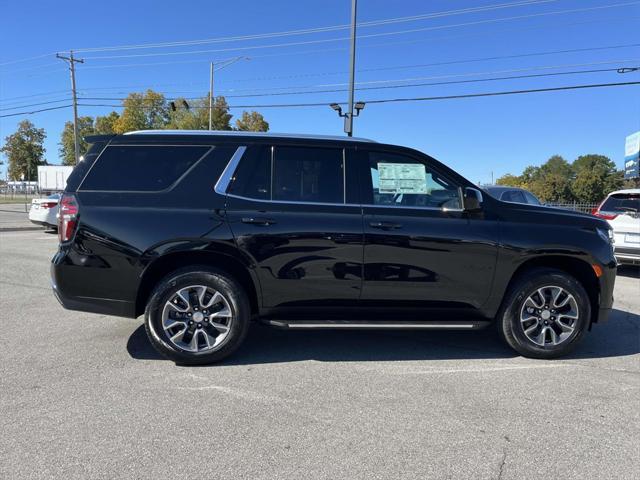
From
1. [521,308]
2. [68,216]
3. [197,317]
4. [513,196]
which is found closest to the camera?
[68,216]

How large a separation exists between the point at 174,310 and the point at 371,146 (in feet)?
7.55

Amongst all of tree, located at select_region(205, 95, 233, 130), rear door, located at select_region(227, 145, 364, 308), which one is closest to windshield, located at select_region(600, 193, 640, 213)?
rear door, located at select_region(227, 145, 364, 308)

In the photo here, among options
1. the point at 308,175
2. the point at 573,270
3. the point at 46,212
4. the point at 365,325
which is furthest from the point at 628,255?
the point at 46,212

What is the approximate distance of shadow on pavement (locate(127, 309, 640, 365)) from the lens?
450cm

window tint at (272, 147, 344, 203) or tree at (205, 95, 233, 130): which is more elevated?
tree at (205, 95, 233, 130)

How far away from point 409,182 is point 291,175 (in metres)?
1.10

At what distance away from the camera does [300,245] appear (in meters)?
4.11

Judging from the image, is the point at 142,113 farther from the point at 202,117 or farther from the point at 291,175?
the point at 291,175

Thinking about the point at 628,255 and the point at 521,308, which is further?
the point at 628,255

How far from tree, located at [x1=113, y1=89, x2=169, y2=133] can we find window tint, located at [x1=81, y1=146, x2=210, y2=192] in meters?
52.3

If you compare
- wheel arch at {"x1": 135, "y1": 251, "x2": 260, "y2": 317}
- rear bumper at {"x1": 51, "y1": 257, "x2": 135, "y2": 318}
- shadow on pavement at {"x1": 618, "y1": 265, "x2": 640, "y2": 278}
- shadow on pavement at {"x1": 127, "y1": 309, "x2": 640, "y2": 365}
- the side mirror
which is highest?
the side mirror

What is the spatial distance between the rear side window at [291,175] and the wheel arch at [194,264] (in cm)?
61

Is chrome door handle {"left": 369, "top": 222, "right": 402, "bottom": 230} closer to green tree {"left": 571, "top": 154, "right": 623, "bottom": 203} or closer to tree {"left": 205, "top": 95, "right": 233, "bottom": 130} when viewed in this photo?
tree {"left": 205, "top": 95, "right": 233, "bottom": 130}

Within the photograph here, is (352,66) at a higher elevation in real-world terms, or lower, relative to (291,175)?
higher
